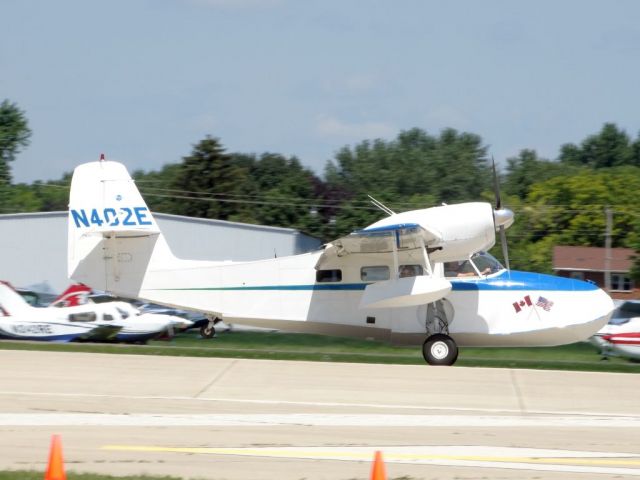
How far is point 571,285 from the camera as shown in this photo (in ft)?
57.2

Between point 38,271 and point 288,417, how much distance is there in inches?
997

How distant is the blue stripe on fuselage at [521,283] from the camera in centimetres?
1738

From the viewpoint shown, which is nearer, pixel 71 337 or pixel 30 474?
pixel 30 474

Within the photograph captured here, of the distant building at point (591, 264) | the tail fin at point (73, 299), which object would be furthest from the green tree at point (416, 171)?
the tail fin at point (73, 299)

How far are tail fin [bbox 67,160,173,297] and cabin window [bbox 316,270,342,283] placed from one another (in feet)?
10.1

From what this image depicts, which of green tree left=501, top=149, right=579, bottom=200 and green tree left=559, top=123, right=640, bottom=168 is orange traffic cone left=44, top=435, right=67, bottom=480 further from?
green tree left=559, top=123, right=640, bottom=168

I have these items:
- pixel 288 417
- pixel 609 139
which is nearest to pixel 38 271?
pixel 288 417

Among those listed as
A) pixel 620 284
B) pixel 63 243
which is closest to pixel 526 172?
pixel 620 284

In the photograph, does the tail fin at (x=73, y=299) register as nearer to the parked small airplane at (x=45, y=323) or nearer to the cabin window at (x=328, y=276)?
the parked small airplane at (x=45, y=323)

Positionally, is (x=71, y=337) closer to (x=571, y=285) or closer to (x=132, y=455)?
(x=571, y=285)

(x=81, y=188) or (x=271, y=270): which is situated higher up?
(x=81, y=188)

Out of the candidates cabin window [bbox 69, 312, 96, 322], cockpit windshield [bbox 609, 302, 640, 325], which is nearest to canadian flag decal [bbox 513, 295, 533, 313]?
cockpit windshield [bbox 609, 302, 640, 325]

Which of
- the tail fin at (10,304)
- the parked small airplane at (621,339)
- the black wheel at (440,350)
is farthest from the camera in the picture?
the tail fin at (10,304)

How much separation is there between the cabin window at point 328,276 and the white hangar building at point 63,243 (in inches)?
687
